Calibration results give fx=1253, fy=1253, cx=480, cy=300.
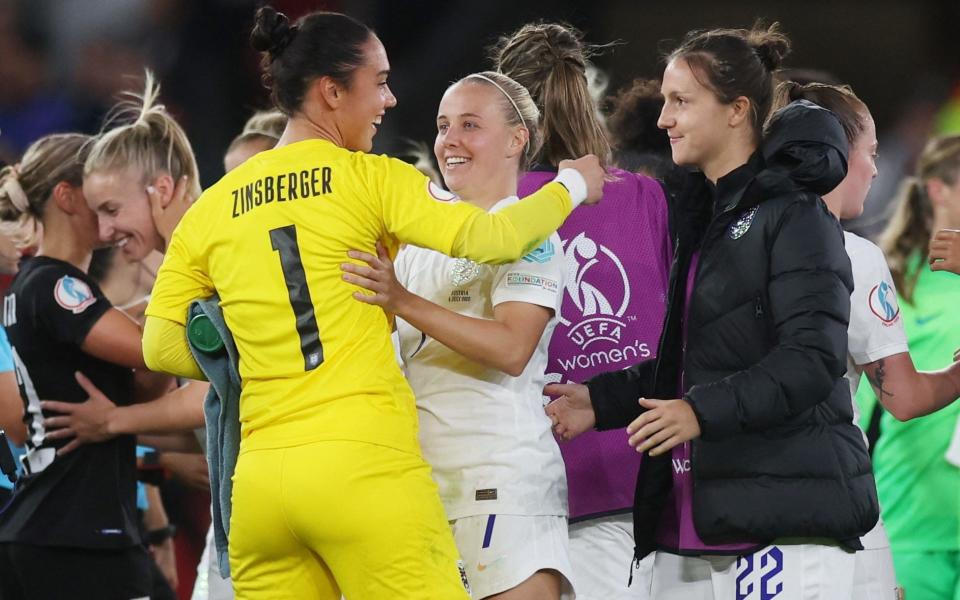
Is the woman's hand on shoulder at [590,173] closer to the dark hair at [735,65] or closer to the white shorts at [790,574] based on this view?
the dark hair at [735,65]

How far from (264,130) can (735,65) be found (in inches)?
96.4

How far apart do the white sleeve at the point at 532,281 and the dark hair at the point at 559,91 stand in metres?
0.86

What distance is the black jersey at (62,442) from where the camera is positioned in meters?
4.07

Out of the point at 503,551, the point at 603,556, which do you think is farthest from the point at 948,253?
the point at 503,551

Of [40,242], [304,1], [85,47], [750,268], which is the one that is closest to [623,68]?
[304,1]

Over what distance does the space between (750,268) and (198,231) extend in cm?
131

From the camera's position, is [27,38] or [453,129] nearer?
[453,129]

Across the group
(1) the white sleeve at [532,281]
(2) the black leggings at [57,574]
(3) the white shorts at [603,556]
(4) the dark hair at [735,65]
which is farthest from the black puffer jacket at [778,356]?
(2) the black leggings at [57,574]

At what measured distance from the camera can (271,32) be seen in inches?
120

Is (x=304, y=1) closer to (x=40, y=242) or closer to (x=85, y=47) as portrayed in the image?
(x=85, y=47)

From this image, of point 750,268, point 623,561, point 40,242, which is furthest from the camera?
point 40,242

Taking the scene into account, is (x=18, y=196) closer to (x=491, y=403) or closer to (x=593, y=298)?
(x=593, y=298)

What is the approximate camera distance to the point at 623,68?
29.7ft

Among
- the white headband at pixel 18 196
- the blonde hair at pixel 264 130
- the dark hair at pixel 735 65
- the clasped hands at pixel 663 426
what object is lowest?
the clasped hands at pixel 663 426
